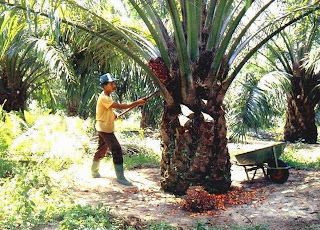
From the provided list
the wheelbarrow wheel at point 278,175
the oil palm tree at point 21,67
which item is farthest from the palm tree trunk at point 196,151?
the oil palm tree at point 21,67

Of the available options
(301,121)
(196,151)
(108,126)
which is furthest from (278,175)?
(301,121)

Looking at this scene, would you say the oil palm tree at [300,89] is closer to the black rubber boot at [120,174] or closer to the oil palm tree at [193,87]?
the oil palm tree at [193,87]

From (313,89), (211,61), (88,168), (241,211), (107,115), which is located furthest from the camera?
(313,89)

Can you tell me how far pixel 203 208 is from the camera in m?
4.85

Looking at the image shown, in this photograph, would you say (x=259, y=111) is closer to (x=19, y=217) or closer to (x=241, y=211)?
(x=241, y=211)

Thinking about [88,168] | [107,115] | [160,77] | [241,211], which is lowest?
[241,211]

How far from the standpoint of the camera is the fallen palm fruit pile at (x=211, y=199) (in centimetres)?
485

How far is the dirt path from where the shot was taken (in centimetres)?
441

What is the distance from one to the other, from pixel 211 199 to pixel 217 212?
0.19m

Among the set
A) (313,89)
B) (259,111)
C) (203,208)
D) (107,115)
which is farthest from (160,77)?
(313,89)

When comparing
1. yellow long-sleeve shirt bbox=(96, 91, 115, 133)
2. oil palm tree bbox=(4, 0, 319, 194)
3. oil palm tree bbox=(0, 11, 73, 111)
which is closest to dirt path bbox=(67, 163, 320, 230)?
oil palm tree bbox=(4, 0, 319, 194)

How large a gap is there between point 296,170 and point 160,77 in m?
3.42

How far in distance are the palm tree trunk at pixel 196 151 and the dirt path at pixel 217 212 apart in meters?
0.31

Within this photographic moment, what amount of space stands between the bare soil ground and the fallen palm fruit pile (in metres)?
0.08
